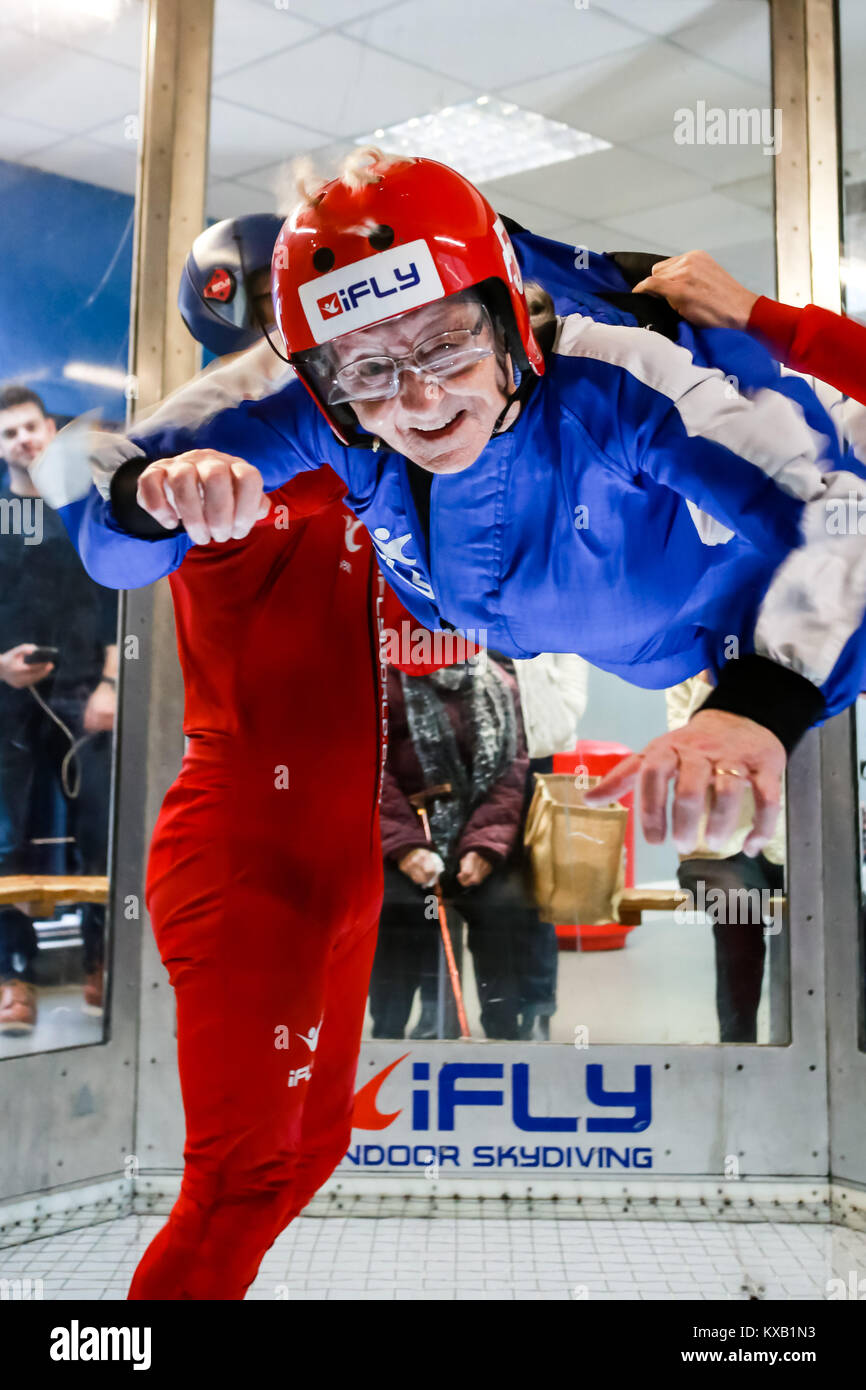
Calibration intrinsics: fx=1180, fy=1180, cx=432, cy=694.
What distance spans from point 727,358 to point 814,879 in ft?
6.42

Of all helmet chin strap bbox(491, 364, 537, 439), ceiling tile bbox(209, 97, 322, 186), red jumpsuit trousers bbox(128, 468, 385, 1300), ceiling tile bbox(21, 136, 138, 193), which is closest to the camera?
helmet chin strap bbox(491, 364, 537, 439)

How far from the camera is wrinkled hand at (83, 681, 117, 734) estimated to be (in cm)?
302

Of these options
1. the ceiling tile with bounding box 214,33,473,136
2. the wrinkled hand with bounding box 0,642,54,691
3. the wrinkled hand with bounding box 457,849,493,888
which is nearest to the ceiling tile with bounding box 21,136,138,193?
the ceiling tile with bounding box 214,33,473,136

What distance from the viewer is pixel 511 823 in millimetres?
3111

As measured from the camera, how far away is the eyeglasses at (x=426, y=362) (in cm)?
138

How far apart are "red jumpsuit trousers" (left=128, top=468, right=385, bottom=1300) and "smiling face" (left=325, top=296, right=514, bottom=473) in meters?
0.47

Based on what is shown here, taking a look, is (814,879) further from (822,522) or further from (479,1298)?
(822,522)

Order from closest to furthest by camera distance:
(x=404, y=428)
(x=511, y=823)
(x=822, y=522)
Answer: (x=822, y=522)
(x=404, y=428)
(x=511, y=823)

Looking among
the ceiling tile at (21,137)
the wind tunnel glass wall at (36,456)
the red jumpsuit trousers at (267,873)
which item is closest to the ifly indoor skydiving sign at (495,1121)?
the wind tunnel glass wall at (36,456)

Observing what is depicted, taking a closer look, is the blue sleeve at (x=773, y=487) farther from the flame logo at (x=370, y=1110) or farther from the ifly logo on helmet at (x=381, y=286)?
the flame logo at (x=370, y=1110)

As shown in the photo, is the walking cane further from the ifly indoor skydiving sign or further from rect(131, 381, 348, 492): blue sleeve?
rect(131, 381, 348, 492): blue sleeve

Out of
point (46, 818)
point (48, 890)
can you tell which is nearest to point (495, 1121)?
point (48, 890)

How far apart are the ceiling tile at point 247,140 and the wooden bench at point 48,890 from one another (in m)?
1.84

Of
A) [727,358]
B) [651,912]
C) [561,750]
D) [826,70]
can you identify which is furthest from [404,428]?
[826,70]
